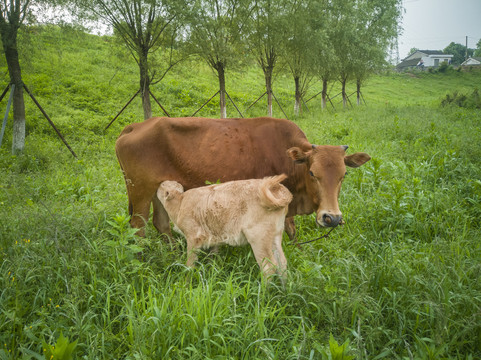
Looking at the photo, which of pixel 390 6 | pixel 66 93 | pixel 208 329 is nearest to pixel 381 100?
pixel 390 6

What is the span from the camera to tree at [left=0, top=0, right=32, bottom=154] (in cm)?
841

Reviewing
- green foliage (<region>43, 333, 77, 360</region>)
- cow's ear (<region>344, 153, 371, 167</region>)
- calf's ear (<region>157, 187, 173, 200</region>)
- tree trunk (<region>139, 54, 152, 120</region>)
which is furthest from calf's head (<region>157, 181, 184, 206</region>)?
tree trunk (<region>139, 54, 152, 120</region>)

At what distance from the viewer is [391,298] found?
266cm

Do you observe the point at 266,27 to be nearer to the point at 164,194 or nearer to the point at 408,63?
the point at 164,194

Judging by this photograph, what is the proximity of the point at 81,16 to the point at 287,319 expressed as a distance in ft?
37.3

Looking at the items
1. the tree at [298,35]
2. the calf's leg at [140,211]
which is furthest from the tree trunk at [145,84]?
the tree at [298,35]

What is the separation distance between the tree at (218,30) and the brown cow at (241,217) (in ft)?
31.6

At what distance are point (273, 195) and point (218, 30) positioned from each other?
10.9 m

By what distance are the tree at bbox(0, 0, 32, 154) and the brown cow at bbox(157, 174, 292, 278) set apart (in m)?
8.08

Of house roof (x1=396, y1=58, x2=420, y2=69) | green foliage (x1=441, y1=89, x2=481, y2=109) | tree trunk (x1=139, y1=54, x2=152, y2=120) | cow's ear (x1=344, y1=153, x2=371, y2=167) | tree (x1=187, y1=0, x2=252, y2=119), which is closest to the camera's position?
cow's ear (x1=344, y1=153, x2=371, y2=167)

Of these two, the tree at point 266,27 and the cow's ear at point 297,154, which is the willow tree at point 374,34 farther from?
the cow's ear at point 297,154

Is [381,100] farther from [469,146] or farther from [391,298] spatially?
[391,298]

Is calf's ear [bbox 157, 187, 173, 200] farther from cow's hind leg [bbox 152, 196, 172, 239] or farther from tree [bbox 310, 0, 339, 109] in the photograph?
tree [bbox 310, 0, 339, 109]

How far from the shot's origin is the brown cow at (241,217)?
2957 millimetres
